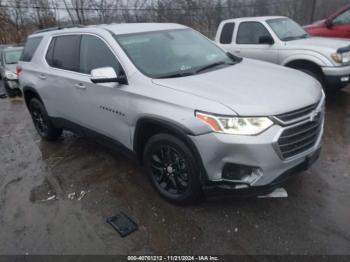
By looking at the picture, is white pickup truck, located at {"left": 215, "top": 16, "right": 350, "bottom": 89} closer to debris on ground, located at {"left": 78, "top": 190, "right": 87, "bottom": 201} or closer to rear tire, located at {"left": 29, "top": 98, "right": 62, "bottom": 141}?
rear tire, located at {"left": 29, "top": 98, "right": 62, "bottom": 141}

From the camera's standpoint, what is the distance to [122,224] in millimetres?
3102

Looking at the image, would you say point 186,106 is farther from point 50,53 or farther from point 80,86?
point 50,53

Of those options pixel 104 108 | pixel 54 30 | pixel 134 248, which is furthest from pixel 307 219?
pixel 54 30

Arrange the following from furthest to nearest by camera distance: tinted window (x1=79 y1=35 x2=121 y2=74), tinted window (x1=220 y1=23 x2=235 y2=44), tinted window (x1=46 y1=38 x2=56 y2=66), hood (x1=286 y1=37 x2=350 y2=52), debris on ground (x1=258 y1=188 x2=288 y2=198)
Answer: tinted window (x1=220 y1=23 x2=235 y2=44) → hood (x1=286 y1=37 x2=350 y2=52) → tinted window (x1=46 y1=38 x2=56 y2=66) → tinted window (x1=79 y1=35 x2=121 y2=74) → debris on ground (x1=258 y1=188 x2=288 y2=198)

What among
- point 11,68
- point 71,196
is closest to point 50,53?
point 71,196

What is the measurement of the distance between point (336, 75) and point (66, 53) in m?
4.53

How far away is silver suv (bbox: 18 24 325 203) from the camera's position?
2590 millimetres

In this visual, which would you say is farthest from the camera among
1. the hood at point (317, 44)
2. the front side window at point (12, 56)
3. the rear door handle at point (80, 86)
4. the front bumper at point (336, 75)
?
the front side window at point (12, 56)

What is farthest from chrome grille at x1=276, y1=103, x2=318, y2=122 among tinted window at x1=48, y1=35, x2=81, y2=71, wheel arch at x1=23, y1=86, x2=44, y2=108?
wheel arch at x1=23, y1=86, x2=44, y2=108

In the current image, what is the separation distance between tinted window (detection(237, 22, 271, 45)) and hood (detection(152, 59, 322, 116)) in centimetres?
357

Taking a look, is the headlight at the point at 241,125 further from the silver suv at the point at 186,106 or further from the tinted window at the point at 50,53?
the tinted window at the point at 50,53

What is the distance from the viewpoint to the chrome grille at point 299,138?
104 inches

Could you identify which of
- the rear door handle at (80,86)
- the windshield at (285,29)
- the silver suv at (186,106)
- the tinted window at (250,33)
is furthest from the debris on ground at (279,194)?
the tinted window at (250,33)

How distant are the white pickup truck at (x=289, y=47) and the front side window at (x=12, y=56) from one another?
8144 mm
